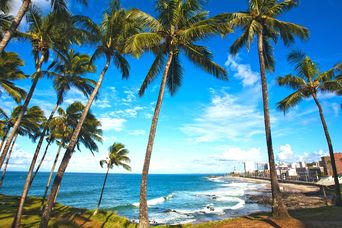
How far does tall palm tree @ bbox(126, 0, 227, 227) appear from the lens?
11.2 m

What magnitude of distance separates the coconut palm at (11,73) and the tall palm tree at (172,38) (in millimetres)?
10880

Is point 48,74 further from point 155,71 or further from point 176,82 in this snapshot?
point 176,82

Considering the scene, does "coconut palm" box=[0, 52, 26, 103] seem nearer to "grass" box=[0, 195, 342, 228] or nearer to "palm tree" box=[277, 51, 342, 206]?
"grass" box=[0, 195, 342, 228]

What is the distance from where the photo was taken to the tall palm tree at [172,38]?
11203 millimetres

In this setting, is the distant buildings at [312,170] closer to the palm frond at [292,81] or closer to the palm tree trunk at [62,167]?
the palm frond at [292,81]

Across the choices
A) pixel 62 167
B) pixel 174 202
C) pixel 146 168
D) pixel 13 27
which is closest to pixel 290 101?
pixel 146 168

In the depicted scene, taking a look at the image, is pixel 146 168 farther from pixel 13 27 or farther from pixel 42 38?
pixel 42 38

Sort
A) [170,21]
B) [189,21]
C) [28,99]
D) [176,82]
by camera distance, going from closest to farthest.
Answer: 1. [170,21]
2. [189,21]
3. [28,99]
4. [176,82]

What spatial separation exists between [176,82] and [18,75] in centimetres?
1357

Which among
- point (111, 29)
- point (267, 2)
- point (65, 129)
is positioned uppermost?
point (267, 2)

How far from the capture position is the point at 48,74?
15609 mm

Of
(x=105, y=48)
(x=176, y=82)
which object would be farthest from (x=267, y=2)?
(x=105, y=48)

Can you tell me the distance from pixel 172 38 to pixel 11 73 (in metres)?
14.0

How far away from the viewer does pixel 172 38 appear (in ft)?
39.8
